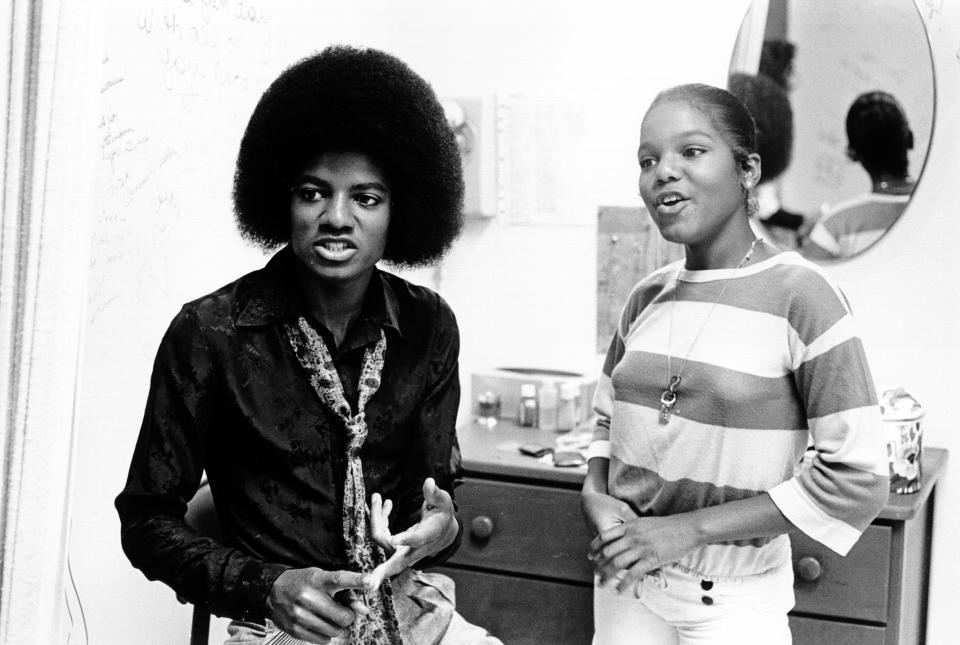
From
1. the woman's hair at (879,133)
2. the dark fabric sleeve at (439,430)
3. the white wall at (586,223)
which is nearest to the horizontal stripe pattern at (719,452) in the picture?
the dark fabric sleeve at (439,430)

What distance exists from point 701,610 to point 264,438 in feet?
2.03

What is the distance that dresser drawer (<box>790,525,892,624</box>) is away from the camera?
5.76 feet

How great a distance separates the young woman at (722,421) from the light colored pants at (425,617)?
21 centimetres

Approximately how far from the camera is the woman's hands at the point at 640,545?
4.27ft

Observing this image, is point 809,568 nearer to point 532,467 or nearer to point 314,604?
point 532,467

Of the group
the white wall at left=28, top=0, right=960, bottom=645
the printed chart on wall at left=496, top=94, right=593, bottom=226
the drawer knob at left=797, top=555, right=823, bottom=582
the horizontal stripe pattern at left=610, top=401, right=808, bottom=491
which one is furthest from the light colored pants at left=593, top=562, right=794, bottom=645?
the printed chart on wall at left=496, top=94, right=593, bottom=226

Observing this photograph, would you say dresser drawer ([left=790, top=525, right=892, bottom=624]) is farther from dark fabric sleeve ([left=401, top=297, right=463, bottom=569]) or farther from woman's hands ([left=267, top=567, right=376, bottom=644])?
woman's hands ([left=267, top=567, right=376, bottom=644])

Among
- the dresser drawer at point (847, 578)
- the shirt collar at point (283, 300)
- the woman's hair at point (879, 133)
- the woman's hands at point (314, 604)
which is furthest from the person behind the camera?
the woman's hair at point (879, 133)

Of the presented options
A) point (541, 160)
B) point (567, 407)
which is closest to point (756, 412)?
point (567, 407)

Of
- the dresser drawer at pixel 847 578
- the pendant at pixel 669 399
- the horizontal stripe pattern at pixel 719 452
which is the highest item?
the pendant at pixel 669 399

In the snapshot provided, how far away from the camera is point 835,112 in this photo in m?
2.11

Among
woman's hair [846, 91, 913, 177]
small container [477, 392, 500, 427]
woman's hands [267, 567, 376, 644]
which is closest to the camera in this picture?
woman's hands [267, 567, 376, 644]

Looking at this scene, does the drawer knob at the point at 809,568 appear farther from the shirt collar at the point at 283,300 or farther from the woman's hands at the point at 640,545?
the shirt collar at the point at 283,300

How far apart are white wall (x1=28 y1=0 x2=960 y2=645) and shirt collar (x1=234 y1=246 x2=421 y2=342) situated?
48 centimetres
